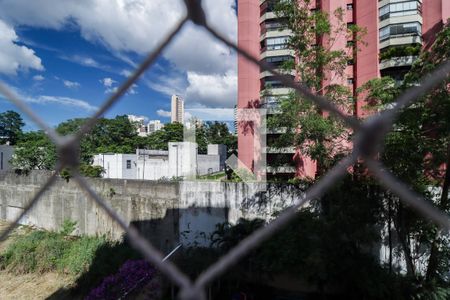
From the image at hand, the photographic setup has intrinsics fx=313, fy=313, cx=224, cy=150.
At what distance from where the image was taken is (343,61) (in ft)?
19.5

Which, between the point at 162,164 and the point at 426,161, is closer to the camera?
the point at 426,161

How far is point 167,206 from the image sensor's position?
6.72 m

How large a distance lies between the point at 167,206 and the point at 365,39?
31.0ft

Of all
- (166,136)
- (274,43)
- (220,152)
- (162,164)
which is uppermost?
(274,43)

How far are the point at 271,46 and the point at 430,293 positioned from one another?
10883 mm

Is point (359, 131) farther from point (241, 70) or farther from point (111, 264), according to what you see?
point (241, 70)

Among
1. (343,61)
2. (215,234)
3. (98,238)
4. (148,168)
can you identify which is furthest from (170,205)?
(148,168)

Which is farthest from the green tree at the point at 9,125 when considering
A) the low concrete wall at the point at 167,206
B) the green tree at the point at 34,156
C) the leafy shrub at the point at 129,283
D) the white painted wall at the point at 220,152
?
the leafy shrub at the point at 129,283

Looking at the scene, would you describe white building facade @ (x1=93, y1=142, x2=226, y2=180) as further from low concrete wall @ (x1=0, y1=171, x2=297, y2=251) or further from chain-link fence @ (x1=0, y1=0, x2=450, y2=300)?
chain-link fence @ (x1=0, y1=0, x2=450, y2=300)

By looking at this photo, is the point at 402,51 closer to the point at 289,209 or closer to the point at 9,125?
the point at 289,209

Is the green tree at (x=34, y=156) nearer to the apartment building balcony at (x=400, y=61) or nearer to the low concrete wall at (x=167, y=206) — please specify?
the low concrete wall at (x=167, y=206)

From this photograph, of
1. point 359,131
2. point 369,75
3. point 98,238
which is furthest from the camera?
point 369,75

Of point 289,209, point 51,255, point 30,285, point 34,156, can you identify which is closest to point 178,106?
point 34,156

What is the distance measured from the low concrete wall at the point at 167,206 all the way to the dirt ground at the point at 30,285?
4.57ft
